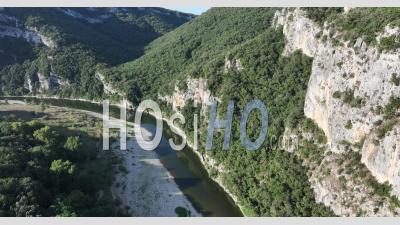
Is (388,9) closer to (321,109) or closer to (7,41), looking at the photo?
(321,109)

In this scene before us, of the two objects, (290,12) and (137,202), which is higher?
(290,12)

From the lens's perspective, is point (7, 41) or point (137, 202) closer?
point (137, 202)

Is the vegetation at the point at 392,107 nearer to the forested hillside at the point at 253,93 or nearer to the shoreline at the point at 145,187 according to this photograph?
the forested hillside at the point at 253,93

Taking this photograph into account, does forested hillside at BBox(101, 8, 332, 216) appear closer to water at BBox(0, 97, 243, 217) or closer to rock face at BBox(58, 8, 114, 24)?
water at BBox(0, 97, 243, 217)

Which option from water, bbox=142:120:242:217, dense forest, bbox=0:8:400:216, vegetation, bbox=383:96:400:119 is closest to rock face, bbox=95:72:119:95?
dense forest, bbox=0:8:400:216

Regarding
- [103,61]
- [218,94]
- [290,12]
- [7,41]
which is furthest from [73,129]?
[7,41]

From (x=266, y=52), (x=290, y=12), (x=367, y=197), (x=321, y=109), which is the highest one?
(x=290, y=12)

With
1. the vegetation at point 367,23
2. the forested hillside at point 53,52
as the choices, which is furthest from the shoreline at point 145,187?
the forested hillside at point 53,52
